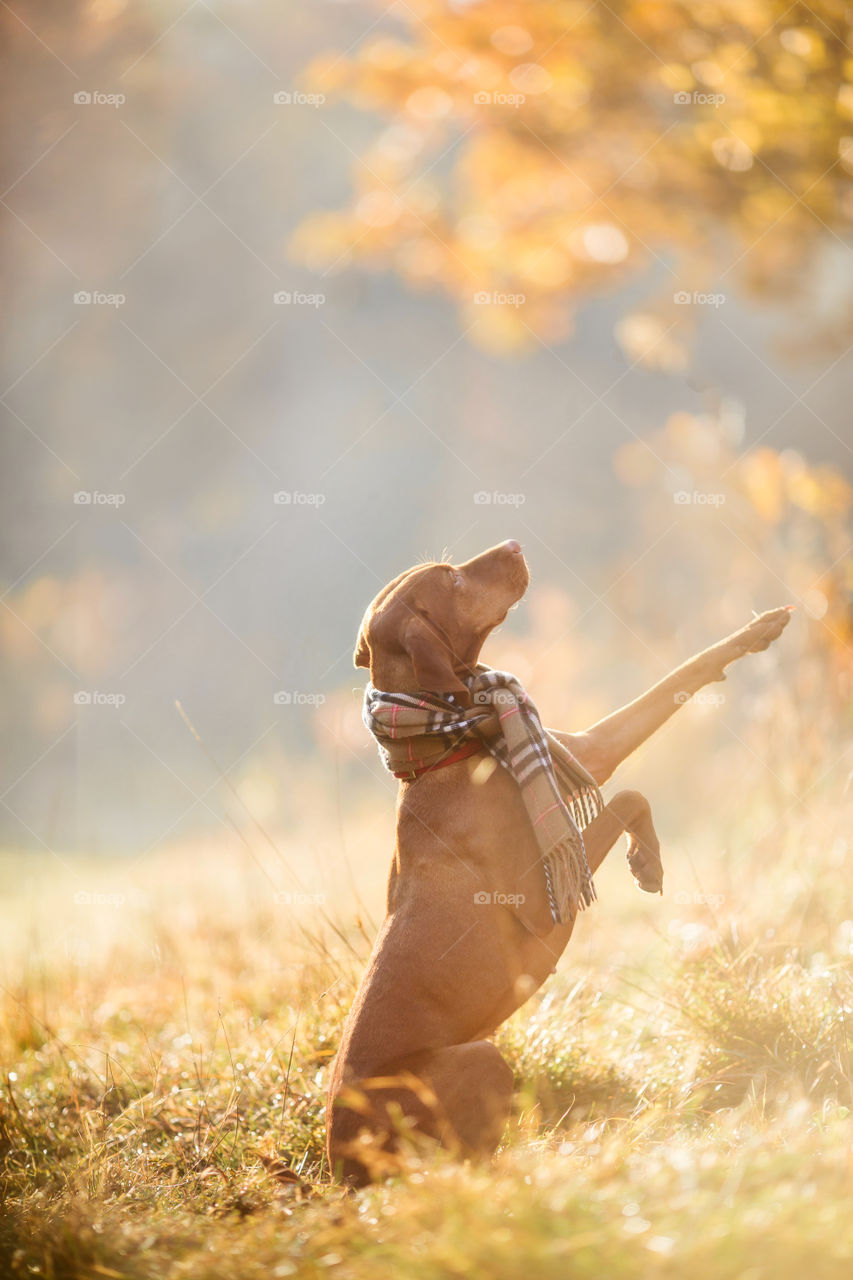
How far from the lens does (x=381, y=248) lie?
884 cm

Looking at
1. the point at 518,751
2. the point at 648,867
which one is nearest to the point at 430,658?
the point at 518,751

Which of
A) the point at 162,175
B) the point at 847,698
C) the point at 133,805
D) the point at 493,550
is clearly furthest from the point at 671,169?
the point at 162,175

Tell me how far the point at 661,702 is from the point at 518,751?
65cm

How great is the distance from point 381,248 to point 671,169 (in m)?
2.93

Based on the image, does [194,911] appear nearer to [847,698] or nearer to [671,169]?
[847,698]

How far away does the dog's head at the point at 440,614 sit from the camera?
3205mm

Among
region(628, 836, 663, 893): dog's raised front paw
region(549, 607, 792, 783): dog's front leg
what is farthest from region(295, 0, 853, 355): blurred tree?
region(628, 836, 663, 893): dog's raised front paw

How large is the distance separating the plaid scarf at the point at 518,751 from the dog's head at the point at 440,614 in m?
0.09

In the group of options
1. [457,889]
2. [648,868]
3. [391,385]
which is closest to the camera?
[457,889]

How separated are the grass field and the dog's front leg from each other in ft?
2.73

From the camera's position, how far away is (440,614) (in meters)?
3.28

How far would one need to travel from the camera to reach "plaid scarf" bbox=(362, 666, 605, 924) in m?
2.95

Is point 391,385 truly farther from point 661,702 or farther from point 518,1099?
point 518,1099

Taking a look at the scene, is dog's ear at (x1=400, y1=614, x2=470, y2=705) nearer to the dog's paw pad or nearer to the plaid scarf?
the plaid scarf
